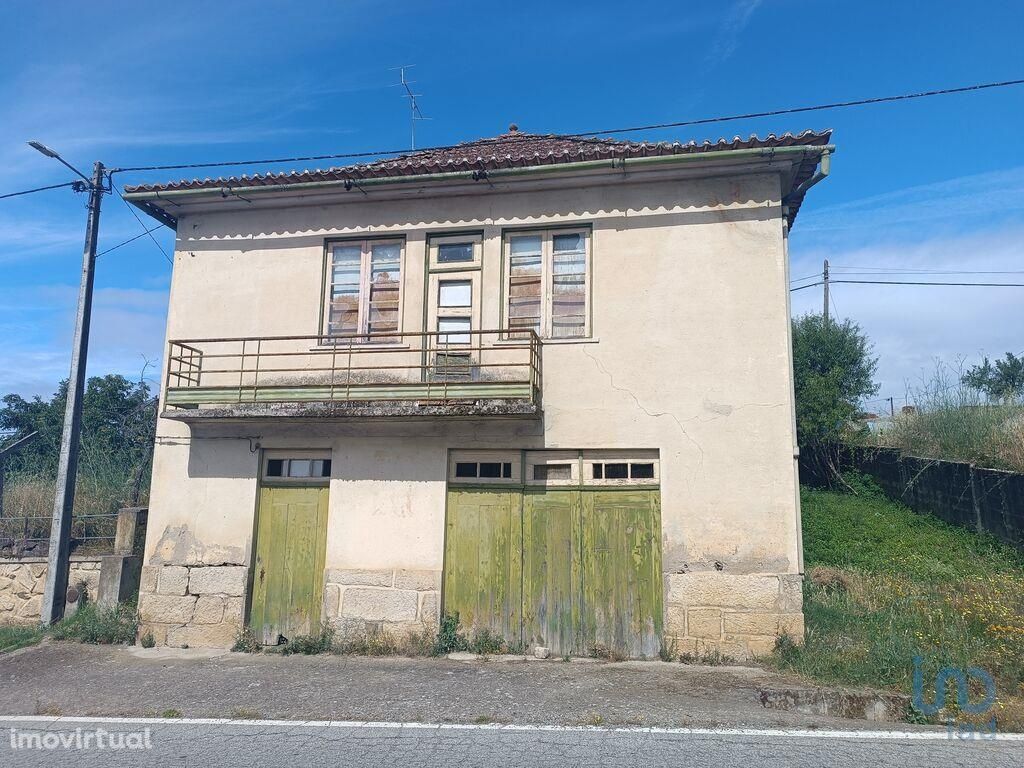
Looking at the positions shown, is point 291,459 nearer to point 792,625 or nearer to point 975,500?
point 792,625

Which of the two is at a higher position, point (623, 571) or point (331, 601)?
point (623, 571)

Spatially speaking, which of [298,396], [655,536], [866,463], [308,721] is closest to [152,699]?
[308,721]

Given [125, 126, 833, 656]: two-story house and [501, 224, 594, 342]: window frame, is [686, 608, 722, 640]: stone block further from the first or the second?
[501, 224, 594, 342]: window frame

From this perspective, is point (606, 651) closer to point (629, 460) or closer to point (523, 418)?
point (629, 460)

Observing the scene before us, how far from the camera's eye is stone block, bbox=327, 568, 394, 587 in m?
8.88

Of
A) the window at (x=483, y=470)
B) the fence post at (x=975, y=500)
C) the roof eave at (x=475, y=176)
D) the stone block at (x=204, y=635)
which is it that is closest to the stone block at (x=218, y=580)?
the stone block at (x=204, y=635)

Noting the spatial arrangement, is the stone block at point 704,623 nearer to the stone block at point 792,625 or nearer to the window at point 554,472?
the stone block at point 792,625

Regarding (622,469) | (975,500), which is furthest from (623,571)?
(975,500)

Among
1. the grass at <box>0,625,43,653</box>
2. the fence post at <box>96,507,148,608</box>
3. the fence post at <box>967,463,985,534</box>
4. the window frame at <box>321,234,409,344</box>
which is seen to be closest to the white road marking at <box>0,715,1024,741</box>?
the grass at <box>0,625,43,653</box>

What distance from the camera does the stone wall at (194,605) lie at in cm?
916

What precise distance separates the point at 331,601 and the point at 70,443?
15.4 feet

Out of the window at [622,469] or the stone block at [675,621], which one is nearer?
the stone block at [675,621]

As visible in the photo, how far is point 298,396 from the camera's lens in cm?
917

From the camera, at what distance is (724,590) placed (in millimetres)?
8203
